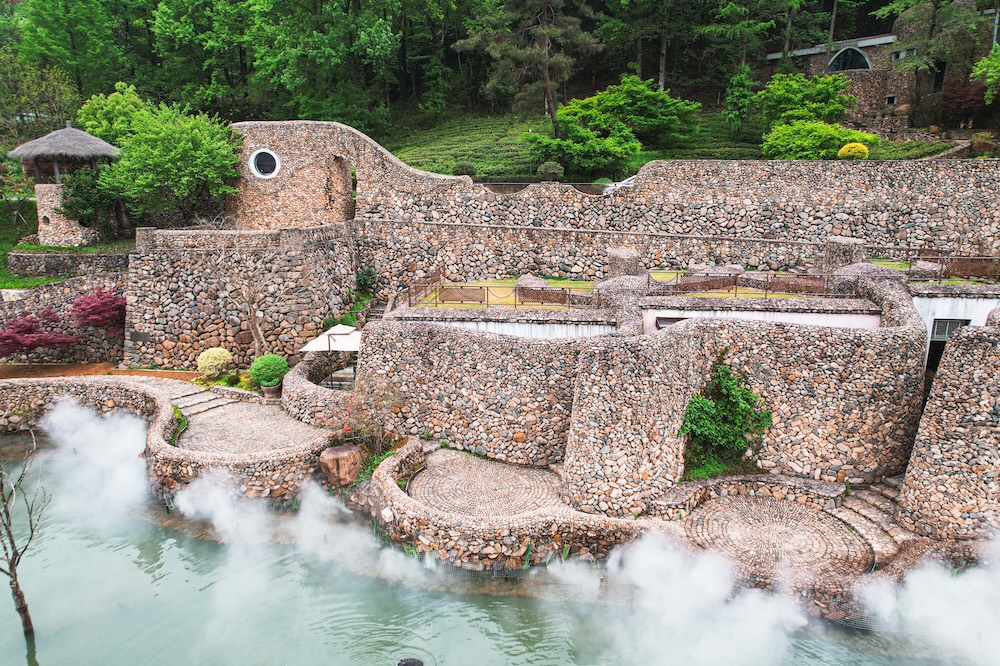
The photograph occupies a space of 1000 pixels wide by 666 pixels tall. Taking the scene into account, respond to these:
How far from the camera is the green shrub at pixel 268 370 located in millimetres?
16703

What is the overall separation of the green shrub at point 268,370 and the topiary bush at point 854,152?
63.8 ft

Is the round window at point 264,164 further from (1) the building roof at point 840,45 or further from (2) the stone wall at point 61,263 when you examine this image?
(1) the building roof at point 840,45

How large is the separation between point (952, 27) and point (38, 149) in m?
34.4

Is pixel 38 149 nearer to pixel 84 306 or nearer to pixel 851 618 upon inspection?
pixel 84 306

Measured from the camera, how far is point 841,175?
1952cm

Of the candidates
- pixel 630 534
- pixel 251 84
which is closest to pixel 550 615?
pixel 630 534

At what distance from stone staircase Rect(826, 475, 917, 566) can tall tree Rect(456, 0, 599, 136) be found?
55.9 feet

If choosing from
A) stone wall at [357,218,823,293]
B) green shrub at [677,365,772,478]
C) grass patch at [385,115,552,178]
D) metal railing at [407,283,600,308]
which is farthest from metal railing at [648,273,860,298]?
grass patch at [385,115,552,178]

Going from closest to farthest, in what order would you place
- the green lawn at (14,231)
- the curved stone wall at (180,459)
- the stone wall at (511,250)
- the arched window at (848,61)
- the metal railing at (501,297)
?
the curved stone wall at (180,459), the metal railing at (501,297), the stone wall at (511,250), the green lawn at (14,231), the arched window at (848,61)

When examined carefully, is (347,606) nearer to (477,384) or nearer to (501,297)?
(477,384)

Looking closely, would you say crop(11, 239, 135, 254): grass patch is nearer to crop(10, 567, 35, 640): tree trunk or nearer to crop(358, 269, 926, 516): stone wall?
crop(358, 269, 926, 516): stone wall

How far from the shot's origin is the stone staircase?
10914 millimetres

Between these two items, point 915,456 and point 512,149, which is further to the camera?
point 512,149

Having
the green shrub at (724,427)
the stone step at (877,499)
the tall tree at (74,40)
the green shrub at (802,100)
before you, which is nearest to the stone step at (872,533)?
the stone step at (877,499)
